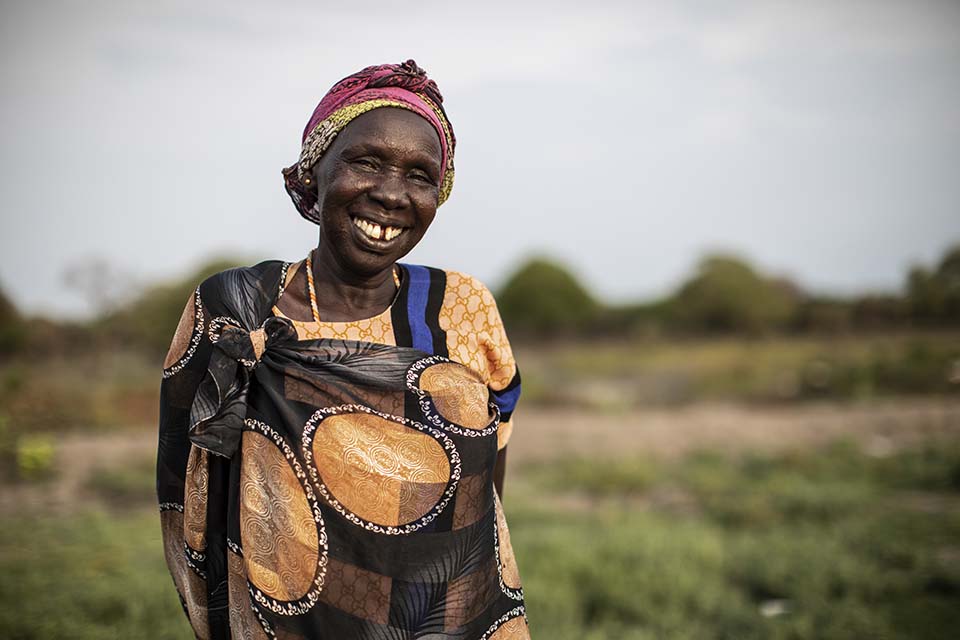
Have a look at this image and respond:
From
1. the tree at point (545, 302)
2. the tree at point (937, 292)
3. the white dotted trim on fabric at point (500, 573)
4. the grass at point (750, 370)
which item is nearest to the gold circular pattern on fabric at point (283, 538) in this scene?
the white dotted trim on fabric at point (500, 573)

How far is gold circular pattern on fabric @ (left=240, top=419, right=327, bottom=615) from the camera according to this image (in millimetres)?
1396

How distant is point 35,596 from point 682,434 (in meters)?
7.50

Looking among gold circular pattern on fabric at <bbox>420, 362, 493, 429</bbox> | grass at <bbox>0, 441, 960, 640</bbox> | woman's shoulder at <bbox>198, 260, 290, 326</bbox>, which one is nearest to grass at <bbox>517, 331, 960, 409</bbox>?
grass at <bbox>0, 441, 960, 640</bbox>

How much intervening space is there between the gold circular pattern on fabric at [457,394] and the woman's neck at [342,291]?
217 millimetres

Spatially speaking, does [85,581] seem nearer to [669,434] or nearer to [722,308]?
[669,434]

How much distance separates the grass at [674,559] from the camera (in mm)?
3490

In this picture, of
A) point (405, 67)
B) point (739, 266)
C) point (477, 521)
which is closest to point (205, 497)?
point (477, 521)

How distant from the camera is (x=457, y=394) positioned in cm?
152

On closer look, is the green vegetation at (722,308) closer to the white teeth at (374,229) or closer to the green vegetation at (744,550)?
the green vegetation at (744,550)

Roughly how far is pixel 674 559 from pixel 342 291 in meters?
3.49

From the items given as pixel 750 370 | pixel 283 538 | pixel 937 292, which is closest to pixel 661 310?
pixel 750 370

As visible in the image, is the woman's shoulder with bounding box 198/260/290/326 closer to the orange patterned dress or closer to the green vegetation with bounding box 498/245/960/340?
the orange patterned dress

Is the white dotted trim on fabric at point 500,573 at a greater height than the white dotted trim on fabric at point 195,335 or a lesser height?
lesser

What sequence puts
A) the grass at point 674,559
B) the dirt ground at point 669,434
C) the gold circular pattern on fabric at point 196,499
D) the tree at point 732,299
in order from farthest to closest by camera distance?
the tree at point 732,299, the dirt ground at point 669,434, the grass at point 674,559, the gold circular pattern on fabric at point 196,499
